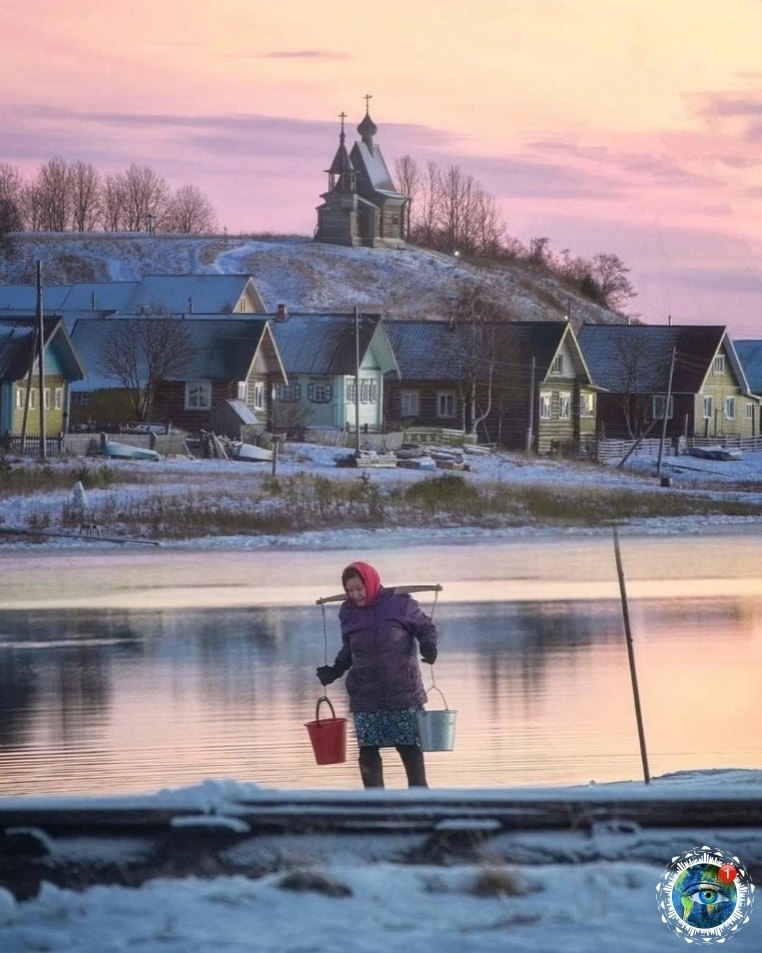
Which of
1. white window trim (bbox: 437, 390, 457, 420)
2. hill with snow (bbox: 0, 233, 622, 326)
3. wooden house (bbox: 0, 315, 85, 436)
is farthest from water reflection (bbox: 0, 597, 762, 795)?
hill with snow (bbox: 0, 233, 622, 326)

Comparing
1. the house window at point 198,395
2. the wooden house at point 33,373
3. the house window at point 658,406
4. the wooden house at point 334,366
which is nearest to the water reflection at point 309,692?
the wooden house at point 33,373

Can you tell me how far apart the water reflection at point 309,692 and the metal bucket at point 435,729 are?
1772mm

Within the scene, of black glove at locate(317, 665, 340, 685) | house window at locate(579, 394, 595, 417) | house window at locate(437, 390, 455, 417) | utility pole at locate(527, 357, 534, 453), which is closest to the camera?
black glove at locate(317, 665, 340, 685)

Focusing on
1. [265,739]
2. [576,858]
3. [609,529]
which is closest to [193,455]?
[609,529]

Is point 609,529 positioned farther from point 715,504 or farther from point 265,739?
point 265,739

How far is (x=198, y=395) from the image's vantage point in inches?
2648

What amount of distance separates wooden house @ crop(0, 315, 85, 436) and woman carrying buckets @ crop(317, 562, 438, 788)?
49872 millimetres

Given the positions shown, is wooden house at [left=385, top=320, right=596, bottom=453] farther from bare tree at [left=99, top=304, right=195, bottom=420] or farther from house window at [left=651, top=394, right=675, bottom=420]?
bare tree at [left=99, top=304, right=195, bottom=420]

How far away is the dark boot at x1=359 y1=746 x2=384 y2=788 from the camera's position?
901cm

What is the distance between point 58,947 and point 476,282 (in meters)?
129

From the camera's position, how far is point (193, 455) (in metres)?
56.3

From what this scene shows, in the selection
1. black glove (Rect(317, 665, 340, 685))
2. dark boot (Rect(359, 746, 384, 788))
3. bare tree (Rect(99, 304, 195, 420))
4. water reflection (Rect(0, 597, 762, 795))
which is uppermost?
bare tree (Rect(99, 304, 195, 420))

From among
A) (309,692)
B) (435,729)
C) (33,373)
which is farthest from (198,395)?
(435,729)

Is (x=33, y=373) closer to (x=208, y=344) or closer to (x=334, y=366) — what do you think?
(x=208, y=344)
